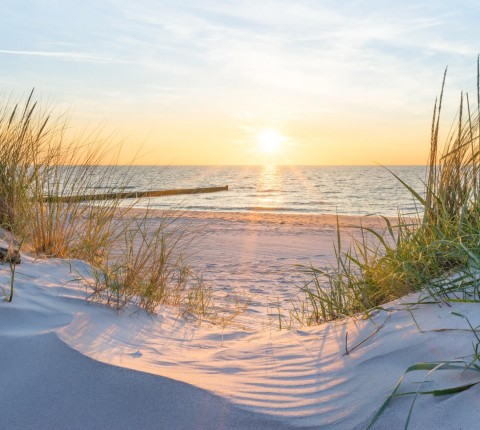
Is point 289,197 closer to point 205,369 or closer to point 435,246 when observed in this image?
point 435,246

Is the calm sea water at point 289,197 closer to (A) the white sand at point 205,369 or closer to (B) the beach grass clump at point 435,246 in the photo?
(B) the beach grass clump at point 435,246

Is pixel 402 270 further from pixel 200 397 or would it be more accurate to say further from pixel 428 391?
pixel 200 397

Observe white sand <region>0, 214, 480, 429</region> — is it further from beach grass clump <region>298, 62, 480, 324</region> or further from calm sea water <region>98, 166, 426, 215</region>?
calm sea water <region>98, 166, 426, 215</region>

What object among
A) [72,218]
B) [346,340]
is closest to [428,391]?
[346,340]

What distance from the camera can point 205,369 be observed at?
6.64 ft

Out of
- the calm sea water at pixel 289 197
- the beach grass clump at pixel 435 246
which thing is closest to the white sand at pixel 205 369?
the beach grass clump at pixel 435 246

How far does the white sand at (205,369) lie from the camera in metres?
1.57

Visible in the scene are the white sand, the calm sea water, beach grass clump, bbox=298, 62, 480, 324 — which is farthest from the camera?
the calm sea water

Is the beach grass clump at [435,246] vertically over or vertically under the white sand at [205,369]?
over

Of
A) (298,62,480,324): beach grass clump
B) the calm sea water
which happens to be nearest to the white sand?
(298,62,480,324): beach grass clump

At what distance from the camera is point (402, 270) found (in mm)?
2535

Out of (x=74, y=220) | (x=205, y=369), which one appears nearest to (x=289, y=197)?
(x=74, y=220)

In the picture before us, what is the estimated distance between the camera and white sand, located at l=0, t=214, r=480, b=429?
1.57 metres

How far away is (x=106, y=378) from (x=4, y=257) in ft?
4.69
